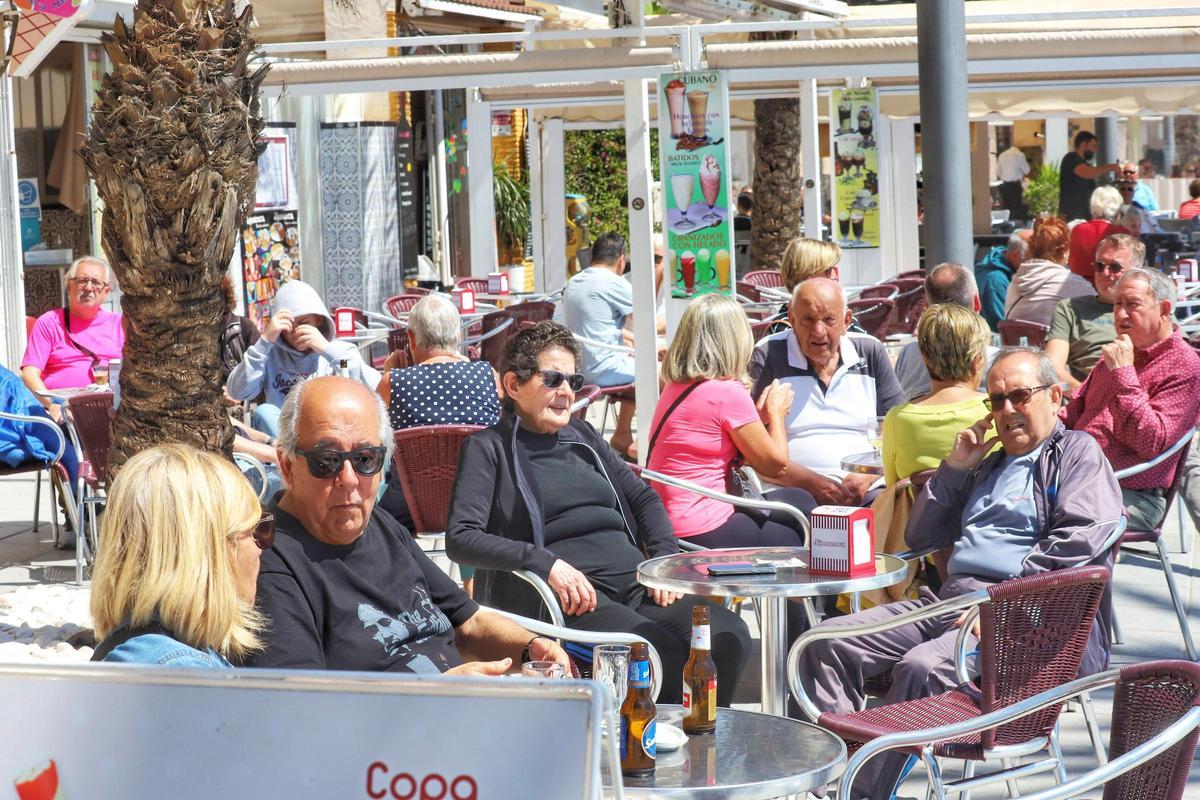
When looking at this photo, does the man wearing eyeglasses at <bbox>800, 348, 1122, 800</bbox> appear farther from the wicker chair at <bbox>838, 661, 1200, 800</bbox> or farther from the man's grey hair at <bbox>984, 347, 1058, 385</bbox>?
the wicker chair at <bbox>838, 661, 1200, 800</bbox>

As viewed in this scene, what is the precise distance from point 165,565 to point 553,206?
1401cm

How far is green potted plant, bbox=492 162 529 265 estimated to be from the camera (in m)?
21.5

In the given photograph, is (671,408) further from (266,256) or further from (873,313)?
(266,256)

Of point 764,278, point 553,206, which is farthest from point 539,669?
point 553,206

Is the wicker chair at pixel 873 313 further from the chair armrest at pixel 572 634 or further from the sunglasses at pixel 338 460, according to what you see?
the sunglasses at pixel 338 460

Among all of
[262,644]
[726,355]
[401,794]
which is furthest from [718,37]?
[401,794]

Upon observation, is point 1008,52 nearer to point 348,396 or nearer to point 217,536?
point 348,396

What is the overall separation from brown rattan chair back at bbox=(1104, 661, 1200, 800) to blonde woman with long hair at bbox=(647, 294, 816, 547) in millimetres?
2645

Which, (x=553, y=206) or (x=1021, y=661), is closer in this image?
(x=1021, y=661)

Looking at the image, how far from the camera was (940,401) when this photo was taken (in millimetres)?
5160

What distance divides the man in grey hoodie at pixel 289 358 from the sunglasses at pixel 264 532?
424 centimetres

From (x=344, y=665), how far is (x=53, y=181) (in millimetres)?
10476

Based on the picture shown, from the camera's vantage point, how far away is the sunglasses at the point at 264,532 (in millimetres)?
3018

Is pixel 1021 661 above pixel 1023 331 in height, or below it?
below
